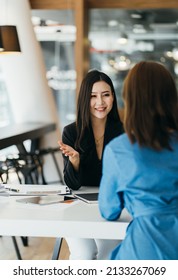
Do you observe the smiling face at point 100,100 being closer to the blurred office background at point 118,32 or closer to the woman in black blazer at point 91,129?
the woman in black blazer at point 91,129

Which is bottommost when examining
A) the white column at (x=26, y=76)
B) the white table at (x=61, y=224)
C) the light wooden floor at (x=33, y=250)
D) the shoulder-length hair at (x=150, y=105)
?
the light wooden floor at (x=33, y=250)

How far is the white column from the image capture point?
292 inches

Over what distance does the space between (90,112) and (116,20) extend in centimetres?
542

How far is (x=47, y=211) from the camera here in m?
2.64

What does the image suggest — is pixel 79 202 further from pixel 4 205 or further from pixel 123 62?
pixel 123 62

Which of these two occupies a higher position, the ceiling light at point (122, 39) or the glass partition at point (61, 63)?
the ceiling light at point (122, 39)

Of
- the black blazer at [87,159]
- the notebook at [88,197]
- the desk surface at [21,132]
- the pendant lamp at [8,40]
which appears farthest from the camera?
the desk surface at [21,132]

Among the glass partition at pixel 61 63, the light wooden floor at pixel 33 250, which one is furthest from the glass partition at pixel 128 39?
the light wooden floor at pixel 33 250

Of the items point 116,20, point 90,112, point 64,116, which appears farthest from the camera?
point 64,116

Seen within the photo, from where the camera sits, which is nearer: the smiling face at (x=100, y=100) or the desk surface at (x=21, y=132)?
the smiling face at (x=100, y=100)

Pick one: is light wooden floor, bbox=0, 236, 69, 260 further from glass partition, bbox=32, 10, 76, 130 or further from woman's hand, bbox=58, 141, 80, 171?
glass partition, bbox=32, 10, 76, 130

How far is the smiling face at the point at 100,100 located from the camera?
3.29 meters

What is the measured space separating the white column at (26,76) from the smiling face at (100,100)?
4249 mm
